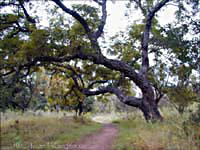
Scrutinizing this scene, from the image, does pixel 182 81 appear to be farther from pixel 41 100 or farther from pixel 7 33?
pixel 41 100

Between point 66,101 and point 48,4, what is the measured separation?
9.43m

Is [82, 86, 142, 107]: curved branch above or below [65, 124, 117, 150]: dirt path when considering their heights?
above

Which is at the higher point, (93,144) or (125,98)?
(125,98)

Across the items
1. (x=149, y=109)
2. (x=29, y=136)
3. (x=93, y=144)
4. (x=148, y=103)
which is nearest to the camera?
(x=93, y=144)

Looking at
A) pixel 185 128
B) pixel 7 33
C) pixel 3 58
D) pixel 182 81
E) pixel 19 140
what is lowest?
pixel 19 140

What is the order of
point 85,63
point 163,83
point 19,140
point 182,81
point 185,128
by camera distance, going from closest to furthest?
point 185,128 < point 19,140 < point 182,81 < point 163,83 < point 85,63

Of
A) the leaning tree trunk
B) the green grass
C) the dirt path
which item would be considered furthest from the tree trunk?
the green grass

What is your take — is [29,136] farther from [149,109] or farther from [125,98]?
[149,109]

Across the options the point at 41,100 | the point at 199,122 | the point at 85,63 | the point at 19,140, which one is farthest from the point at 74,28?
the point at 41,100

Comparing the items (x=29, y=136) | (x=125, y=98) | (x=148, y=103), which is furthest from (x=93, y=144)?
(x=125, y=98)

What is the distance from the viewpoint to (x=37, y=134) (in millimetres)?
9484

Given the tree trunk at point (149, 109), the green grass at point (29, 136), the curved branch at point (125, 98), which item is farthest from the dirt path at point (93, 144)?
the curved branch at point (125, 98)

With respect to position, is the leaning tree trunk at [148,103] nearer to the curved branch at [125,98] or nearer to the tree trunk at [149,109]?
the tree trunk at [149,109]

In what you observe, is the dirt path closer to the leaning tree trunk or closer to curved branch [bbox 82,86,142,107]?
the leaning tree trunk
